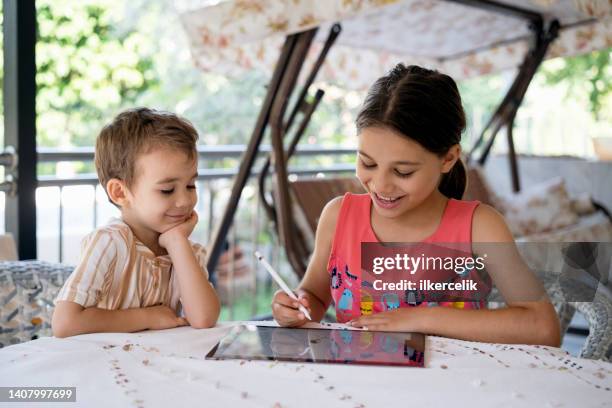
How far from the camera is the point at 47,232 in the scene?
8766 millimetres

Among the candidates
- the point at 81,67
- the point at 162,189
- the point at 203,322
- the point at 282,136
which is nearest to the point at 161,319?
the point at 203,322

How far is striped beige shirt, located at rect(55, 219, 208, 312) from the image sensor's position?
4.02ft

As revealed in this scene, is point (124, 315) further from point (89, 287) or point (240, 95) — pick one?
point (240, 95)

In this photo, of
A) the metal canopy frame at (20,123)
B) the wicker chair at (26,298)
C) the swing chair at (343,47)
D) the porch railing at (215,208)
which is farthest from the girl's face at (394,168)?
the metal canopy frame at (20,123)

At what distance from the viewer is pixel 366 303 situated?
1433 mm

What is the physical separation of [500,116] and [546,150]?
536cm

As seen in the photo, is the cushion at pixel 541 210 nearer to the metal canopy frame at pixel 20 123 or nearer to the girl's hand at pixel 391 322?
the metal canopy frame at pixel 20 123

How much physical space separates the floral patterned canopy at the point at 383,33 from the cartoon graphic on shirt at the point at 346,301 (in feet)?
4.25

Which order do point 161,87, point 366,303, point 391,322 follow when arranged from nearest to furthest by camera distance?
point 391,322 → point 366,303 → point 161,87

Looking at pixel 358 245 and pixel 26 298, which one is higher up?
pixel 358 245

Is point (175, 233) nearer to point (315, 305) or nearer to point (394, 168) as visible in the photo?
point (315, 305)

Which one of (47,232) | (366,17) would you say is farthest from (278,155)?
(47,232)

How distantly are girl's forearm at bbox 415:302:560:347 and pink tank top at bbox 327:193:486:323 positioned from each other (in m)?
0.21

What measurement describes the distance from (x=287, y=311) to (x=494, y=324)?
356 mm
